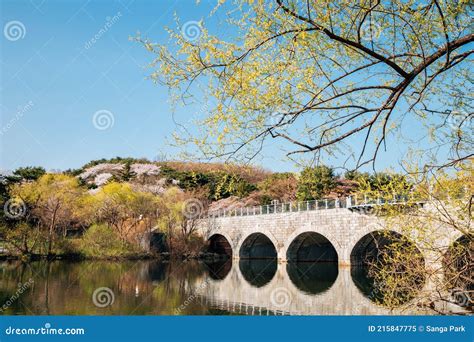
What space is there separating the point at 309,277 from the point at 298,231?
4992 mm

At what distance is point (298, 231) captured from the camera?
24.6m

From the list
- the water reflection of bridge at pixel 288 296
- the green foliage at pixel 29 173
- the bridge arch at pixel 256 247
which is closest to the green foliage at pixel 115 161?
the green foliage at pixel 29 173

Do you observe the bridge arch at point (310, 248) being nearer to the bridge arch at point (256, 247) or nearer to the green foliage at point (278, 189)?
the bridge arch at point (256, 247)

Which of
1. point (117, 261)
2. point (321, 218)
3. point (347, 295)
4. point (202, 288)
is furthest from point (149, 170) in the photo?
point (347, 295)

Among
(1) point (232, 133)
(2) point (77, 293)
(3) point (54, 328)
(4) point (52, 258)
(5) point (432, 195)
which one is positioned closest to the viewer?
(1) point (232, 133)

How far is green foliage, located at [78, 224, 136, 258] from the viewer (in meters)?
24.9

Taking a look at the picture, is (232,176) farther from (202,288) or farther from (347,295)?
(202,288)

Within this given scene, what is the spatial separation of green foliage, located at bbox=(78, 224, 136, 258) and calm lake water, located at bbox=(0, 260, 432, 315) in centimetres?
218

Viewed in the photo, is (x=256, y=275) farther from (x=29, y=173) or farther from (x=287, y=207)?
(x=29, y=173)

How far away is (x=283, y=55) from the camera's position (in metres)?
3.77

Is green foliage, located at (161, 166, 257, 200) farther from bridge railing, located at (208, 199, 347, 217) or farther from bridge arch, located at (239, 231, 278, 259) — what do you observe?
bridge arch, located at (239, 231, 278, 259)

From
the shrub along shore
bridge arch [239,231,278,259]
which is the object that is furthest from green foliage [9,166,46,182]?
bridge arch [239,231,278,259]

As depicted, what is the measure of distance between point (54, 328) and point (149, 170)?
43.3 meters

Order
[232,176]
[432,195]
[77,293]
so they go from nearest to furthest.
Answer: [232,176] < [432,195] < [77,293]
